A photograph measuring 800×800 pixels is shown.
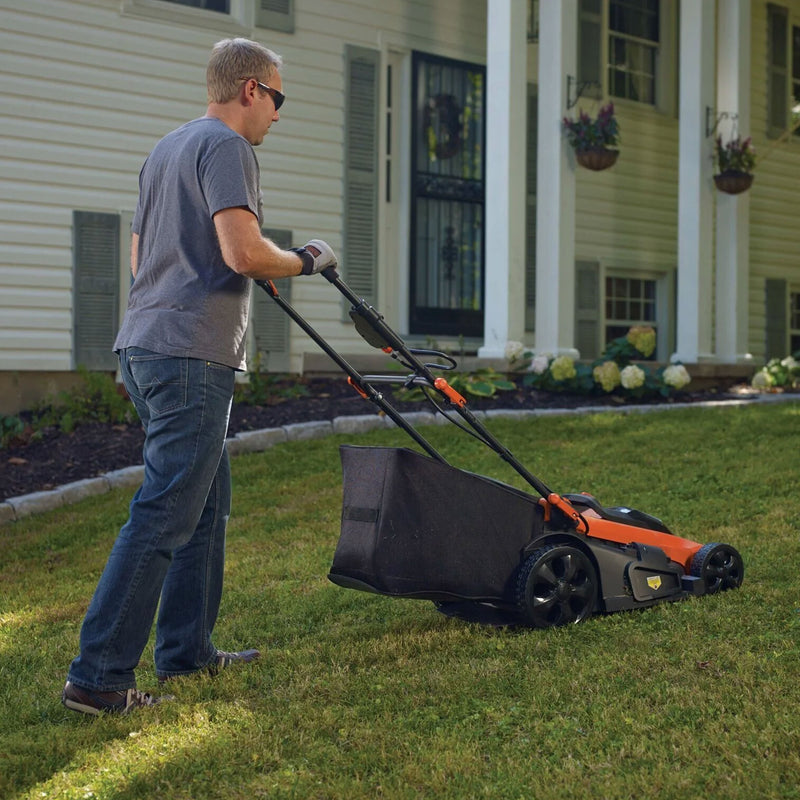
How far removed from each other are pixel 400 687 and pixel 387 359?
682cm

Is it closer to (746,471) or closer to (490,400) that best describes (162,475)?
(746,471)

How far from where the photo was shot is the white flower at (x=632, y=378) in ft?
31.0

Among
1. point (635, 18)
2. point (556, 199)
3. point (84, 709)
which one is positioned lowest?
point (84, 709)

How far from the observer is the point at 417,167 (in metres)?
11.3

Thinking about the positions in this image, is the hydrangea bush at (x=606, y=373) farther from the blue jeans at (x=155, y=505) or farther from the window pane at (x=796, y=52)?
the window pane at (x=796, y=52)

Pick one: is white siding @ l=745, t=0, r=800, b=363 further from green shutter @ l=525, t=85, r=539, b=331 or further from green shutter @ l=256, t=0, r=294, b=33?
green shutter @ l=256, t=0, r=294, b=33

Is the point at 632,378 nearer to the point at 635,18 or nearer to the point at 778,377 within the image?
the point at 778,377

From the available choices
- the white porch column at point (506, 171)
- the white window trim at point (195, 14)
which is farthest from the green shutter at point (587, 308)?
the white window trim at point (195, 14)

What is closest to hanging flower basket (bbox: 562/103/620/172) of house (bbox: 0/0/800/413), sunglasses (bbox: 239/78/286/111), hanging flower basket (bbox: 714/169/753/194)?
house (bbox: 0/0/800/413)

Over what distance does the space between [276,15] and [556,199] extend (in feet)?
9.87

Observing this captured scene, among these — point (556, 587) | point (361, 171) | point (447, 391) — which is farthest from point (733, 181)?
point (447, 391)

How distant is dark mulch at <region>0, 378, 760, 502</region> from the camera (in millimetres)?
7250

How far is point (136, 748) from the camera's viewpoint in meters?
2.93

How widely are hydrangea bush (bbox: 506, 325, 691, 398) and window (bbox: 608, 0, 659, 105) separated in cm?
416
